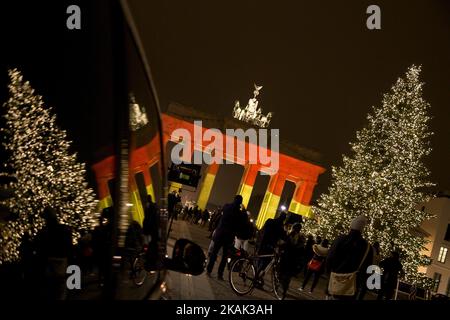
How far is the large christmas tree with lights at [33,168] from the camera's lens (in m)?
1.19

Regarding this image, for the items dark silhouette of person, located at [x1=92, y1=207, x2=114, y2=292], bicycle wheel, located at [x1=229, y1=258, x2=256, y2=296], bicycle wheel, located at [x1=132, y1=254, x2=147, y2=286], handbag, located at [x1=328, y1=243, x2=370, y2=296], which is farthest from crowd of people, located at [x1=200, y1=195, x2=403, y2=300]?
dark silhouette of person, located at [x1=92, y1=207, x2=114, y2=292]

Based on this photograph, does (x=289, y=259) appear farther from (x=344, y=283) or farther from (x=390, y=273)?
(x=390, y=273)

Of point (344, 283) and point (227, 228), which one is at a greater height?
point (227, 228)

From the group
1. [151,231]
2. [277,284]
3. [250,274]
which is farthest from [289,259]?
[151,231]

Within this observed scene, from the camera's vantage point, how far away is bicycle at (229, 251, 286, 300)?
411 inches

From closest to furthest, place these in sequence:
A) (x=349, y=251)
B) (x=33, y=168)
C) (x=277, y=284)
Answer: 1. (x=33, y=168)
2. (x=349, y=251)
3. (x=277, y=284)

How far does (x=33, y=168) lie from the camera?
1.25m

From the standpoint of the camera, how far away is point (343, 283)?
25.6 ft

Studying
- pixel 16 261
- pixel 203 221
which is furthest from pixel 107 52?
pixel 203 221

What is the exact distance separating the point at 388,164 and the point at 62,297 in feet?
94.7

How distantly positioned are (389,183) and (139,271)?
2727 cm

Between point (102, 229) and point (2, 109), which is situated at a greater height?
point (2, 109)
